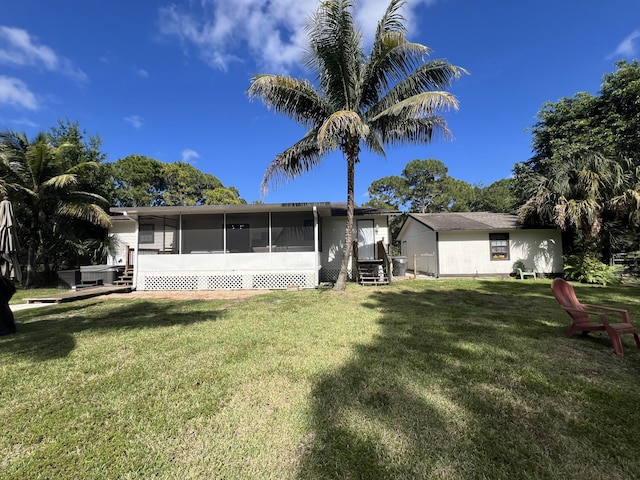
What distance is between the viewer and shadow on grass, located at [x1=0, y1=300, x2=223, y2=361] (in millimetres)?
4508

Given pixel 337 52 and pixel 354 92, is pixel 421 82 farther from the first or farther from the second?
pixel 337 52

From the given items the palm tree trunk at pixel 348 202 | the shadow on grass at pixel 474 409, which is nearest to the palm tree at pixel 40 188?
the palm tree trunk at pixel 348 202

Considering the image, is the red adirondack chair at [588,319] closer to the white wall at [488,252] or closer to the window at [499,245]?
the white wall at [488,252]

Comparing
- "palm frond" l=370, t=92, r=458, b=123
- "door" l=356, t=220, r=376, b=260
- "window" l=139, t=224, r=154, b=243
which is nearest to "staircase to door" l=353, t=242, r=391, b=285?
"door" l=356, t=220, r=376, b=260

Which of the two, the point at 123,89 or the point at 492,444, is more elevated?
the point at 123,89

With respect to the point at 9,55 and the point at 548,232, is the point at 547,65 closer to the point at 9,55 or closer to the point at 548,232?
the point at 548,232

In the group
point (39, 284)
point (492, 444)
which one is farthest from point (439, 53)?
point (39, 284)

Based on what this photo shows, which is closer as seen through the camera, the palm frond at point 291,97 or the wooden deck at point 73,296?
the wooden deck at point 73,296

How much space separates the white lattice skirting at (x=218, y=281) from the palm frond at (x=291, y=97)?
5.67 m

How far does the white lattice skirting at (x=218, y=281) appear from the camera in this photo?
11289 mm

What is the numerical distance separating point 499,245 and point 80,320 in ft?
53.9

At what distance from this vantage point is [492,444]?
2.15 metres

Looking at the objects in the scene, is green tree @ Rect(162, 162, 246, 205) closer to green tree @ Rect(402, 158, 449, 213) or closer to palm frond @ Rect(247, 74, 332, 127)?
green tree @ Rect(402, 158, 449, 213)

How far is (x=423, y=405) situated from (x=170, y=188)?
34963 mm
